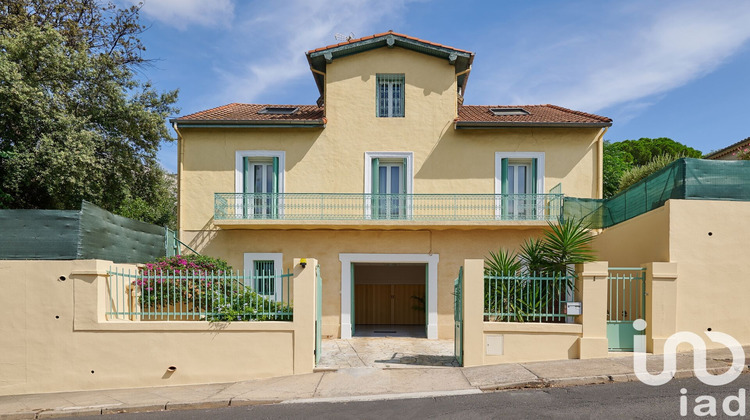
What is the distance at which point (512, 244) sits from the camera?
45.2ft

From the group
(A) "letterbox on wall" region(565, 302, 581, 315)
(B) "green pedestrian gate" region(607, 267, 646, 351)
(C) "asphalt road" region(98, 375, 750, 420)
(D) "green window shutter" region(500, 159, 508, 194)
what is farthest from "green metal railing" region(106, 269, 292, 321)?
(D) "green window shutter" region(500, 159, 508, 194)

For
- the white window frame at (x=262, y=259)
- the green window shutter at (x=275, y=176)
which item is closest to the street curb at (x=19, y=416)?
the white window frame at (x=262, y=259)

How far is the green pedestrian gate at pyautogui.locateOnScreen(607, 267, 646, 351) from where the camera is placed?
368 inches

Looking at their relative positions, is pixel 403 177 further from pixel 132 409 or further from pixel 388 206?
pixel 132 409

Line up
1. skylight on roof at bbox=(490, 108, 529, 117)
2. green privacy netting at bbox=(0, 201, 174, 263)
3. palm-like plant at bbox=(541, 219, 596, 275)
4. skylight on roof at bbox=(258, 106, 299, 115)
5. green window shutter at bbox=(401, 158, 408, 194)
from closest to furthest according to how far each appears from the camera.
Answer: green privacy netting at bbox=(0, 201, 174, 263) < palm-like plant at bbox=(541, 219, 596, 275) < green window shutter at bbox=(401, 158, 408, 194) < skylight on roof at bbox=(258, 106, 299, 115) < skylight on roof at bbox=(490, 108, 529, 117)

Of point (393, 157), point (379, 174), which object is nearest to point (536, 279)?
point (393, 157)

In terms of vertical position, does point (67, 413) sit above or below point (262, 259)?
below

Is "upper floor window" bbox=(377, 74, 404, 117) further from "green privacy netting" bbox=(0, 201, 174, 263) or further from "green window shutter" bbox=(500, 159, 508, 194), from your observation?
"green privacy netting" bbox=(0, 201, 174, 263)

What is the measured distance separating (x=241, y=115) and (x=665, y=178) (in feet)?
37.1

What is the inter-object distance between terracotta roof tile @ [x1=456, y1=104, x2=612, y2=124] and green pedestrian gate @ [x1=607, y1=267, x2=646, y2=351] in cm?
560

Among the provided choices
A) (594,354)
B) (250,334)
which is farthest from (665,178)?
(250,334)

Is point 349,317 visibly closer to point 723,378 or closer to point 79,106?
point 723,378

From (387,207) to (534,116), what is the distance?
5550mm

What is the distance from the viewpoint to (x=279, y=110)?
1580 centimetres
